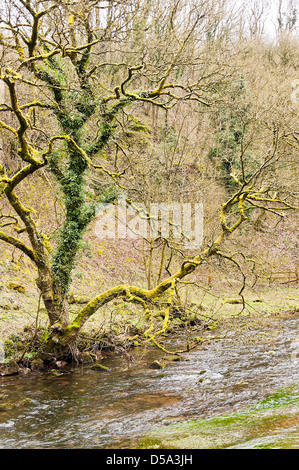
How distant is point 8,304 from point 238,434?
9025 millimetres

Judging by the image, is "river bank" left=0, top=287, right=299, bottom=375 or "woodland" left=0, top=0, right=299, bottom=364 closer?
"woodland" left=0, top=0, right=299, bottom=364

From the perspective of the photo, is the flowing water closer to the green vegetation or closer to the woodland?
the green vegetation

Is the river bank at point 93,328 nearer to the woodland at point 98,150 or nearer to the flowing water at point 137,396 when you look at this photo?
the woodland at point 98,150

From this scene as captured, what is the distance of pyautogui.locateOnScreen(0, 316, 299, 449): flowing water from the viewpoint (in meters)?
5.99

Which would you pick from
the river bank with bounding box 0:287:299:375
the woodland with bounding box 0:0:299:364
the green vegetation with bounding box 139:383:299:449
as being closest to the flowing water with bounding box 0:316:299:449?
the green vegetation with bounding box 139:383:299:449

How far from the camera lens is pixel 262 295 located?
20516mm

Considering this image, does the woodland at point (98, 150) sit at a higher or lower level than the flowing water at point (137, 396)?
higher

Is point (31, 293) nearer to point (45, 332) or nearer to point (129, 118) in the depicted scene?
point (45, 332)

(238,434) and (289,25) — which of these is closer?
(238,434)

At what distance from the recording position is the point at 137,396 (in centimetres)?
782

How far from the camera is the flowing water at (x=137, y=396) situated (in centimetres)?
599

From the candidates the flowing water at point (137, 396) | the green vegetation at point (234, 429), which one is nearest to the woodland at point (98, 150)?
the flowing water at point (137, 396)

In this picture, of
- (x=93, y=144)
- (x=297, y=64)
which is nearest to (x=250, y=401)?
(x=93, y=144)

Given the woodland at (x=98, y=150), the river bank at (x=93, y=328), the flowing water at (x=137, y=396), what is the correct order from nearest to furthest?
the flowing water at (x=137, y=396)
the woodland at (x=98, y=150)
the river bank at (x=93, y=328)
